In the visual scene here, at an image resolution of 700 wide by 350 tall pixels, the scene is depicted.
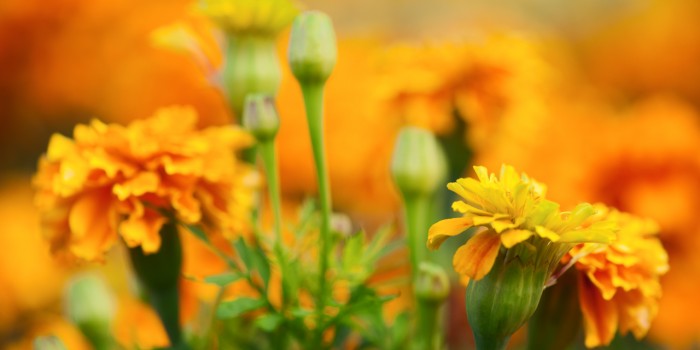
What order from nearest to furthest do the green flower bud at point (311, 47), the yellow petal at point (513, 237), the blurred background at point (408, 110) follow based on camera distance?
the yellow petal at point (513, 237)
the green flower bud at point (311, 47)
the blurred background at point (408, 110)

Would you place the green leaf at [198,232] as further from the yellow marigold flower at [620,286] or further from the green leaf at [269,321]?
the yellow marigold flower at [620,286]

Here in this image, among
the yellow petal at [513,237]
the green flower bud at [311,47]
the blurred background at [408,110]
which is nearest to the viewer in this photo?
the yellow petal at [513,237]

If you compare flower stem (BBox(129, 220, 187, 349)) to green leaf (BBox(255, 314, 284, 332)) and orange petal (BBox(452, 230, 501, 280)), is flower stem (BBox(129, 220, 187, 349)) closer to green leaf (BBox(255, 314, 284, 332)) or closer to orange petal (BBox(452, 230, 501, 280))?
green leaf (BBox(255, 314, 284, 332))

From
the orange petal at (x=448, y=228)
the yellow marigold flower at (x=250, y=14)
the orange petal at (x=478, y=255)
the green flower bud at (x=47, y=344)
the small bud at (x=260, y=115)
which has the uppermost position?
the yellow marigold flower at (x=250, y=14)

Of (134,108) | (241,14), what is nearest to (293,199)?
(134,108)

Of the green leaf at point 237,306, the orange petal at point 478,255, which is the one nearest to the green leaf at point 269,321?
the green leaf at point 237,306

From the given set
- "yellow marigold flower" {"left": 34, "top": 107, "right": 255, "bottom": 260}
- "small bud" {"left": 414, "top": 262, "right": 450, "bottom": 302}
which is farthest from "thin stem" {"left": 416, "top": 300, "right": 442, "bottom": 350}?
"yellow marigold flower" {"left": 34, "top": 107, "right": 255, "bottom": 260}

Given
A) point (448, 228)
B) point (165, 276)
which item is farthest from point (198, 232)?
point (448, 228)
